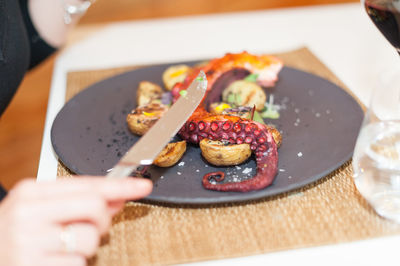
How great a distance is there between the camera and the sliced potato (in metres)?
1.15

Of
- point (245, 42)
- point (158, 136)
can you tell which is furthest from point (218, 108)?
point (245, 42)

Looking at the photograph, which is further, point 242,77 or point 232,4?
point 232,4

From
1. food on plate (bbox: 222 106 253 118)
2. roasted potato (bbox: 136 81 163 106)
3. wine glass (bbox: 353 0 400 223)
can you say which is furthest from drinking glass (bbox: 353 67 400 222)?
roasted potato (bbox: 136 81 163 106)

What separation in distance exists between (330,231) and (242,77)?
530 millimetres

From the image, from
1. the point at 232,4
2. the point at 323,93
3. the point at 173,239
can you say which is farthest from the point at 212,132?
the point at 232,4

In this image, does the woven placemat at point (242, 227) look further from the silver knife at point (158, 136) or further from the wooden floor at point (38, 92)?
the wooden floor at point (38, 92)

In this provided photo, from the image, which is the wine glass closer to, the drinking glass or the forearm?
the drinking glass

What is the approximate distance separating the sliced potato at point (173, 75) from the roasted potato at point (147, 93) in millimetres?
33

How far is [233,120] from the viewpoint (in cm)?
85

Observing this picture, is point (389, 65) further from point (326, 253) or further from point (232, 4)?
point (232, 4)

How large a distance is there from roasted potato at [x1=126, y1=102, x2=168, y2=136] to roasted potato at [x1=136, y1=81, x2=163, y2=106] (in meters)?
0.07

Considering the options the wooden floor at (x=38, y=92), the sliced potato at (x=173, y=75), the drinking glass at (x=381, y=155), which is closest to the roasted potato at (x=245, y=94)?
the sliced potato at (x=173, y=75)

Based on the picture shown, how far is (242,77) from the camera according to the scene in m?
1.12

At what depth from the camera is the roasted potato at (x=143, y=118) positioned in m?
0.94
